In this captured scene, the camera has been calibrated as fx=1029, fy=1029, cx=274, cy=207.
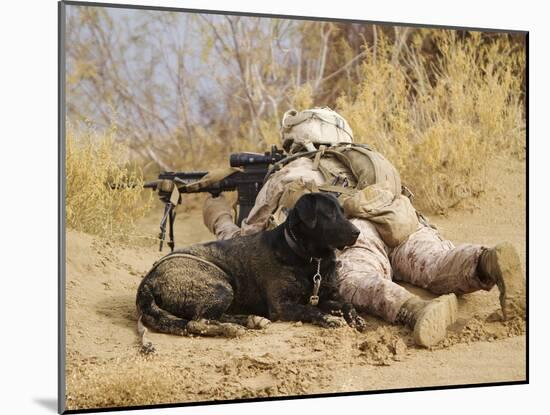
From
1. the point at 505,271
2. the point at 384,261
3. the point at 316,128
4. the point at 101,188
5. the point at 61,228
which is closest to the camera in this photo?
the point at 61,228

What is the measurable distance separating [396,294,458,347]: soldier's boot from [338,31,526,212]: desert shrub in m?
1.17

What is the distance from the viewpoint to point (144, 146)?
22.7 ft

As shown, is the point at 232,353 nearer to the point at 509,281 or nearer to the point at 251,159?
the point at 251,159

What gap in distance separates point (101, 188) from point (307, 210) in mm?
1348

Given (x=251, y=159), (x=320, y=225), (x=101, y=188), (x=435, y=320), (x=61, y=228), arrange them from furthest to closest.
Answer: (x=251, y=159)
(x=101, y=188)
(x=435, y=320)
(x=320, y=225)
(x=61, y=228)

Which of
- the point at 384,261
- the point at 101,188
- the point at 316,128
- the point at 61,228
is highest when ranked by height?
the point at 316,128

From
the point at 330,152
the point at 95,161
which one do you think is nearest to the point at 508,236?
the point at 330,152

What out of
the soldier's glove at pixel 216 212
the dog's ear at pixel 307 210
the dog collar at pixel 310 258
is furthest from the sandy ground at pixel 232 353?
the dog's ear at pixel 307 210

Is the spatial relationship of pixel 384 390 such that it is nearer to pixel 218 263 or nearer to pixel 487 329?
pixel 487 329

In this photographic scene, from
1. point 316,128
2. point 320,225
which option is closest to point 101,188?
point 320,225

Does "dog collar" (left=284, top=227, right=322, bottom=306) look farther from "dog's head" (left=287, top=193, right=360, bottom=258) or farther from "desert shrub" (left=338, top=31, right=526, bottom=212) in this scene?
"desert shrub" (left=338, top=31, right=526, bottom=212)

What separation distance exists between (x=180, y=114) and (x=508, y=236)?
2.40 metres

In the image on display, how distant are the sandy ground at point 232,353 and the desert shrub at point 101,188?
4.4 inches

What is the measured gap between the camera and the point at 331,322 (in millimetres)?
6191
